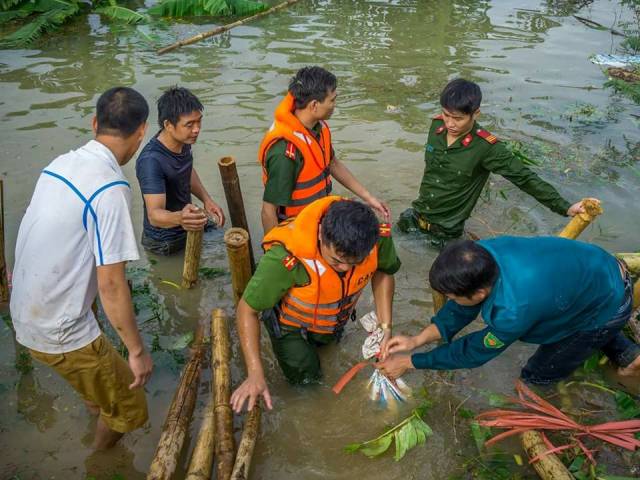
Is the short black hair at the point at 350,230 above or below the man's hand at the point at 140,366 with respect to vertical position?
above

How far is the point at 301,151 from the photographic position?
170 inches

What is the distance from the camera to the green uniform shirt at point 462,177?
181 inches

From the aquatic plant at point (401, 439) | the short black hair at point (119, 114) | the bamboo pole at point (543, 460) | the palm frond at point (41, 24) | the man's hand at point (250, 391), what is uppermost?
the short black hair at point (119, 114)

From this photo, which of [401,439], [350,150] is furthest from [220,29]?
[401,439]

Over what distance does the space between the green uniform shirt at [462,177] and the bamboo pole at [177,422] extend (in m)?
2.56

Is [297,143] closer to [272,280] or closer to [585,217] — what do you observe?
[272,280]

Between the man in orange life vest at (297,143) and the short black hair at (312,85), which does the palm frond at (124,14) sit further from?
the short black hair at (312,85)

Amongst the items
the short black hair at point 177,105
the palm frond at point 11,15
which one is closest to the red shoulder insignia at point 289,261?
the short black hair at point 177,105

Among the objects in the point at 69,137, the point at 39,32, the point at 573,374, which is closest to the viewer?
the point at 573,374

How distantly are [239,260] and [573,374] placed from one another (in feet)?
8.99

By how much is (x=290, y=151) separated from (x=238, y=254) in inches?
36.8

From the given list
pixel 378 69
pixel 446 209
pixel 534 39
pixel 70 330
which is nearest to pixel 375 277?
pixel 446 209

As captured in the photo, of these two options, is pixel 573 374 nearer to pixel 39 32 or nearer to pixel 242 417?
pixel 242 417

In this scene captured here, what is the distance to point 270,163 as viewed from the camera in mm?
4293
